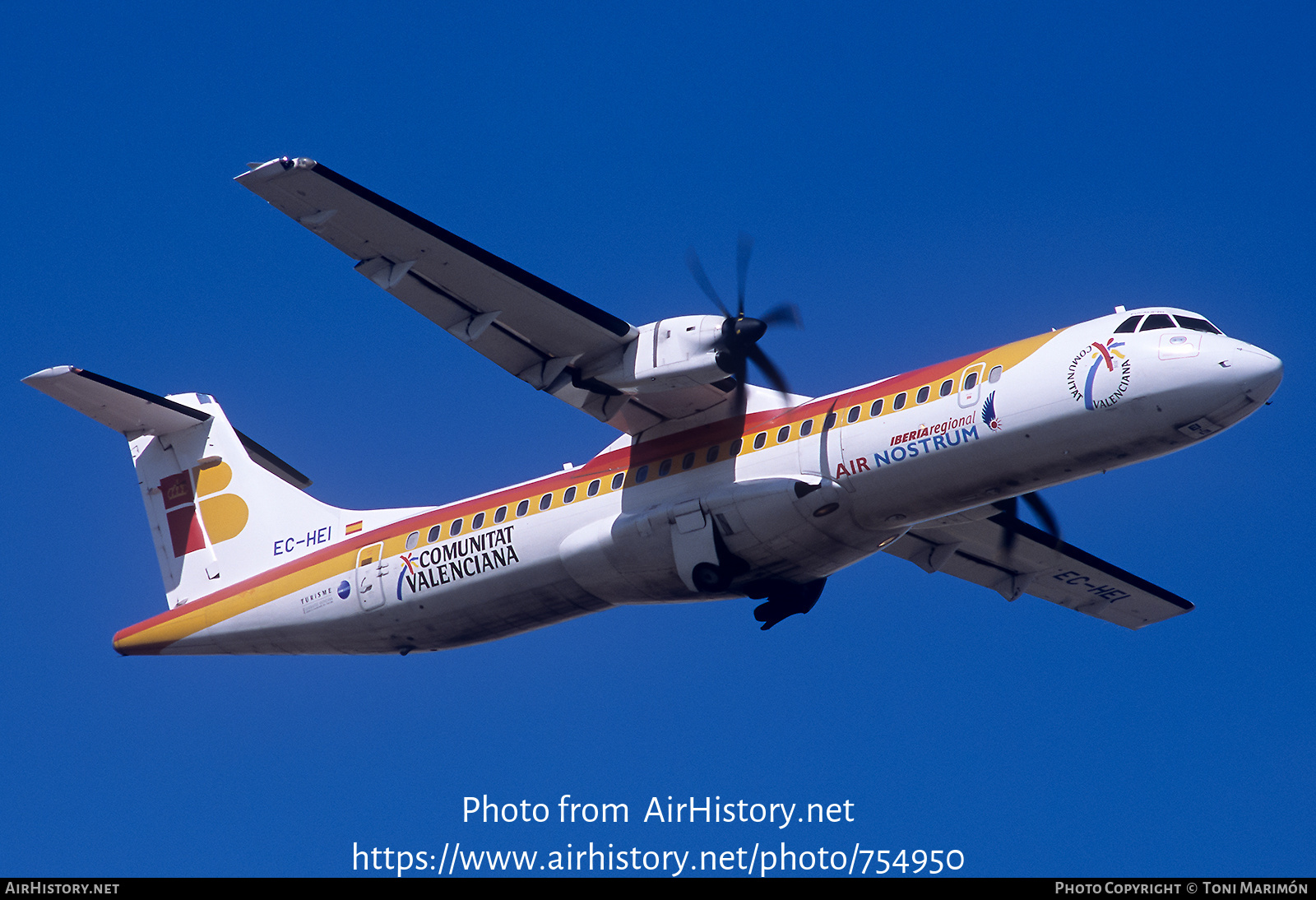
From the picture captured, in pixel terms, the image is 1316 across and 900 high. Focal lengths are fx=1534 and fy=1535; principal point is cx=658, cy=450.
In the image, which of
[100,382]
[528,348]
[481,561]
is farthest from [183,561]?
[528,348]

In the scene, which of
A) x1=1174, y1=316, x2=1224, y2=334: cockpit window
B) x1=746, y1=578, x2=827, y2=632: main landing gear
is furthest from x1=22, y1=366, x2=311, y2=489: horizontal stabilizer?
x1=1174, y1=316, x2=1224, y2=334: cockpit window

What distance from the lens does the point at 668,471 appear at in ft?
57.9

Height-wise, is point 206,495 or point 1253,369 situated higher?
point 206,495

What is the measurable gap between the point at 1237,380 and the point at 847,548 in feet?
14.8

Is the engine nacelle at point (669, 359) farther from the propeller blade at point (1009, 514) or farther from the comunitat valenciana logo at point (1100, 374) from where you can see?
the propeller blade at point (1009, 514)

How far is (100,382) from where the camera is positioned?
19797mm

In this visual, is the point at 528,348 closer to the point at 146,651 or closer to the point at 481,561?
the point at 481,561

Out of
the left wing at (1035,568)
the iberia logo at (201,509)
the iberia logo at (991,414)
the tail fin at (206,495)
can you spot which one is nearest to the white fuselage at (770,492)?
the iberia logo at (991,414)

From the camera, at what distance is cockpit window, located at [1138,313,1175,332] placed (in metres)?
15.4

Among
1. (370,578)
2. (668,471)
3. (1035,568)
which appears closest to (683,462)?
(668,471)

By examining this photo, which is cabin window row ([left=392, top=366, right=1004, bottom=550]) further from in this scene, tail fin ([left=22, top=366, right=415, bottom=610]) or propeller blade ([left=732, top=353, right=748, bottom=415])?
tail fin ([left=22, top=366, right=415, bottom=610])

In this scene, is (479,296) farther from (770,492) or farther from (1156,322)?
(1156,322)

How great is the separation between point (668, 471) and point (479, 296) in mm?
2932

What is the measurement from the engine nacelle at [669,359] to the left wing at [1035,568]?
4.36m
